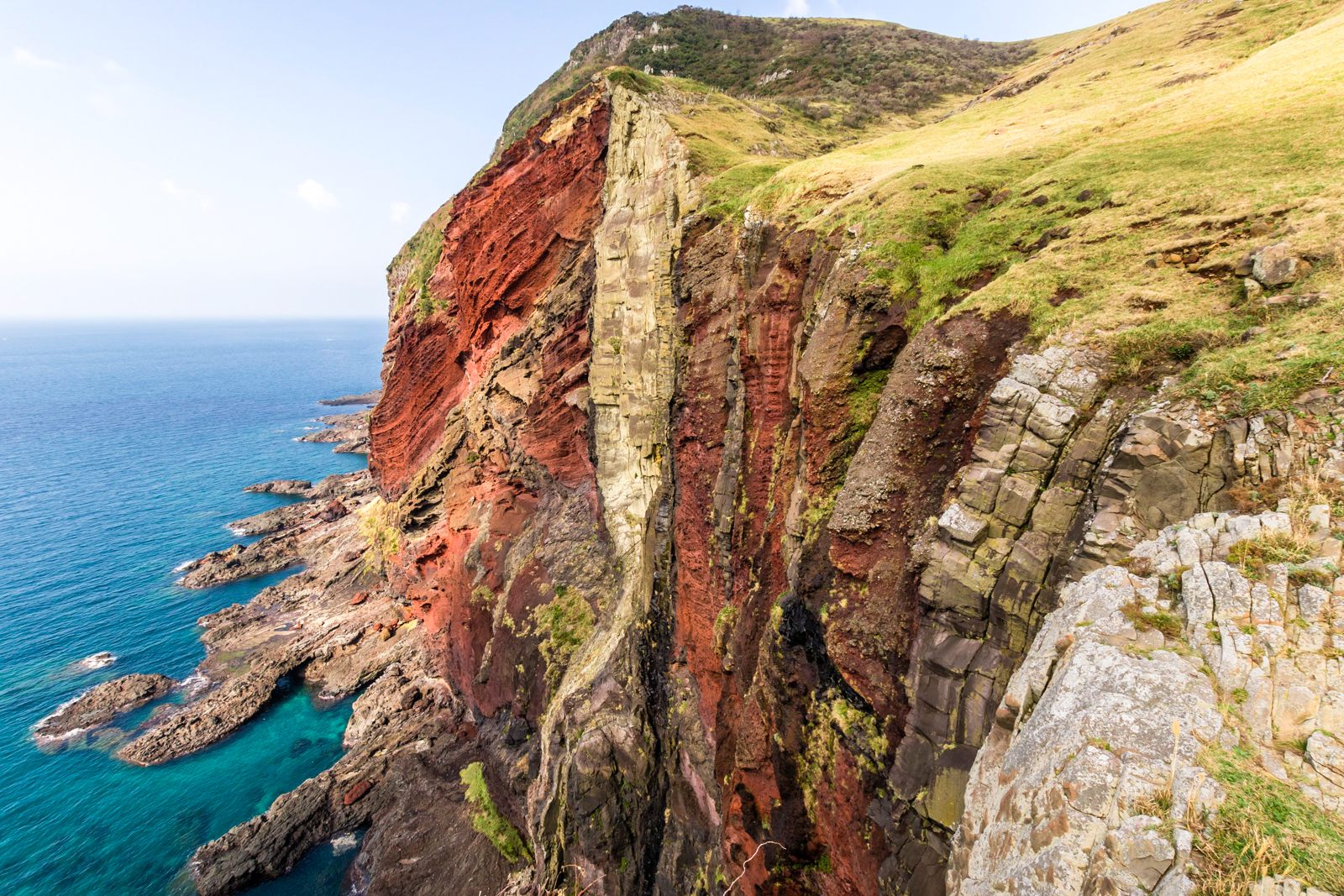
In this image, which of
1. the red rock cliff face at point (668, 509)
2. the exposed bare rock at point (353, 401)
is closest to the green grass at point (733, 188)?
the red rock cliff face at point (668, 509)

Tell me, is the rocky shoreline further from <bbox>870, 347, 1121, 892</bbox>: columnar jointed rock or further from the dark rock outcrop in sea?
<bbox>870, 347, 1121, 892</bbox>: columnar jointed rock

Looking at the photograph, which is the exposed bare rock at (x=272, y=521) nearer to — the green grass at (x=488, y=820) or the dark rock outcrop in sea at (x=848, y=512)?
the dark rock outcrop in sea at (x=848, y=512)

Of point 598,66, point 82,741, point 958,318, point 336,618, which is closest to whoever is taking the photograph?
point 958,318

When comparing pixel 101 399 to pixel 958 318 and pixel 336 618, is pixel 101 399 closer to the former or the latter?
pixel 336 618

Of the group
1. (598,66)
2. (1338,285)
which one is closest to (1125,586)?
(1338,285)

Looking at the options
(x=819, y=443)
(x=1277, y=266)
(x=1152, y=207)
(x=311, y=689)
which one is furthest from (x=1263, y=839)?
(x=311, y=689)

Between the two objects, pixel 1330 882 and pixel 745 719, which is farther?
pixel 745 719

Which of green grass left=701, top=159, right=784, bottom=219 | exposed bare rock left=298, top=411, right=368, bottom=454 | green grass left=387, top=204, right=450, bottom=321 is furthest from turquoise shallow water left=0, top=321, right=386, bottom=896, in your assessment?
green grass left=701, top=159, right=784, bottom=219
